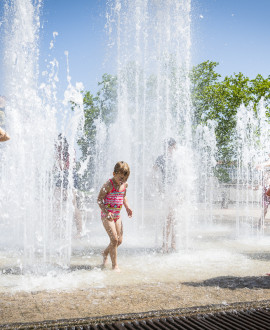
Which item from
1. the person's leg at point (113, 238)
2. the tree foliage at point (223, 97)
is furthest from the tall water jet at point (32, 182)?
the tree foliage at point (223, 97)

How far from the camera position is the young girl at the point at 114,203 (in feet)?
14.5

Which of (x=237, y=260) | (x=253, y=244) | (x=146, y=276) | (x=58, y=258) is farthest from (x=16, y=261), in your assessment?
(x=253, y=244)

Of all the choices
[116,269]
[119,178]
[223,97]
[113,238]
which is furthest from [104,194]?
[223,97]

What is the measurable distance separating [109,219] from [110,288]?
3.38 feet

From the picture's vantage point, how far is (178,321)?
280 centimetres

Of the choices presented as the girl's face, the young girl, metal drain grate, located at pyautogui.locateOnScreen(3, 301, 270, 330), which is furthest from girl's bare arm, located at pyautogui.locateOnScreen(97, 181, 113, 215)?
metal drain grate, located at pyautogui.locateOnScreen(3, 301, 270, 330)

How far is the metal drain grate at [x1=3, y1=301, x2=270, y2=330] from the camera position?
2594 mm

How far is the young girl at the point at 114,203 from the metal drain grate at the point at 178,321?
162 centimetres

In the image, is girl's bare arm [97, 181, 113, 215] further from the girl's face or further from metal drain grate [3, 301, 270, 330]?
metal drain grate [3, 301, 270, 330]

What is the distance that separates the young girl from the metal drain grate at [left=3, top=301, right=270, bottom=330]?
1.62 m

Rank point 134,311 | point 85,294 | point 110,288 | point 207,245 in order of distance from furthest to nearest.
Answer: point 207,245 < point 110,288 < point 85,294 < point 134,311

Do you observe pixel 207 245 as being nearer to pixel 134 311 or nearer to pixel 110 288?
pixel 110 288

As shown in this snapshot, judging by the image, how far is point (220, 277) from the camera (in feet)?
13.6

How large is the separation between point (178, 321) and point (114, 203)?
197cm
